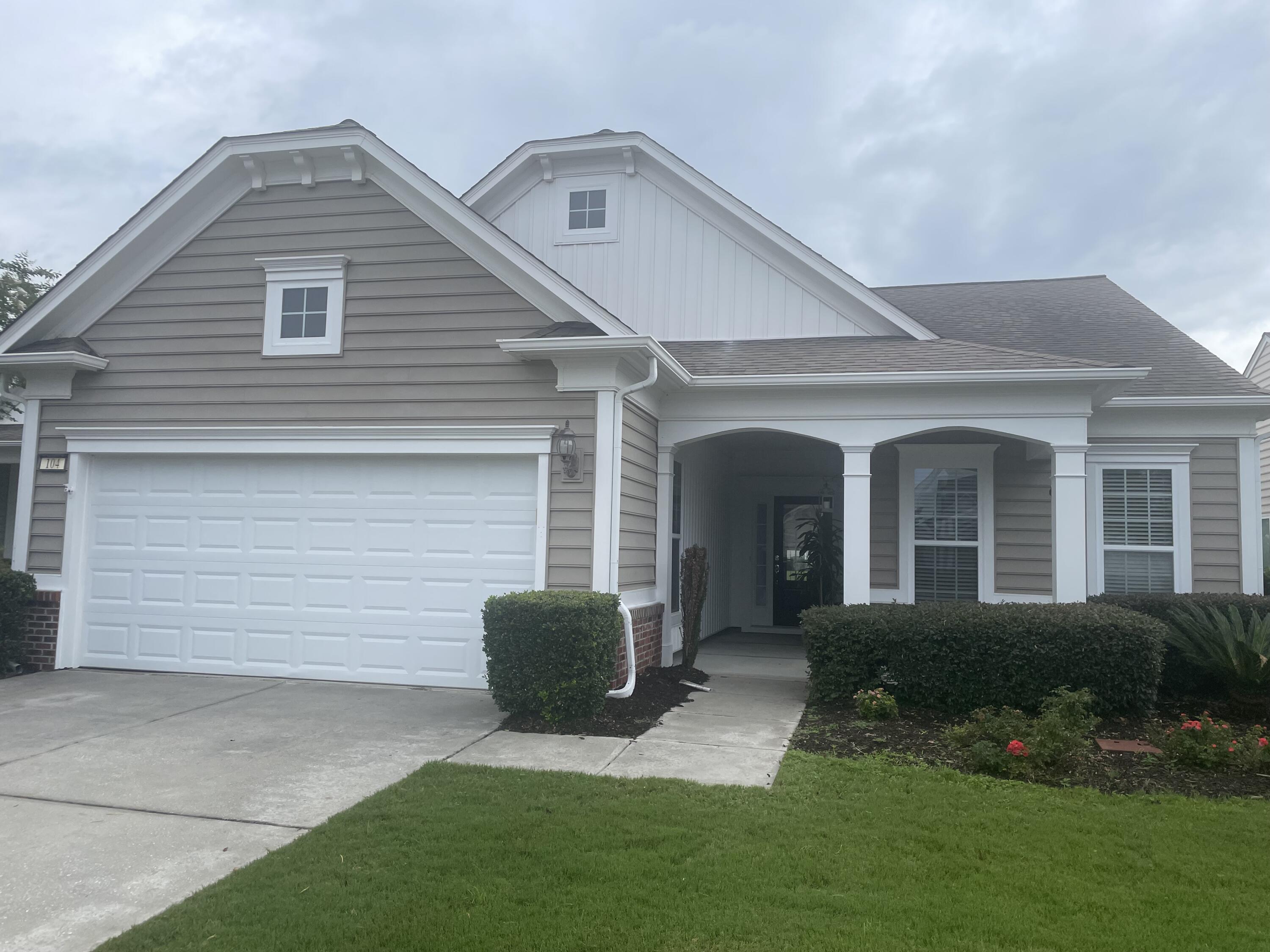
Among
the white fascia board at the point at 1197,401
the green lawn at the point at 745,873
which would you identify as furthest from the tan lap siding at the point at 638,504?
the white fascia board at the point at 1197,401

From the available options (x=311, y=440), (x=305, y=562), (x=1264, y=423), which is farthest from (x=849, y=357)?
(x=1264, y=423)

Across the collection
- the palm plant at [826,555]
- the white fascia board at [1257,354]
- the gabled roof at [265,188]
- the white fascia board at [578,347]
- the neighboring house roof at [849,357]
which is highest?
the white fascia board at [1257,354]

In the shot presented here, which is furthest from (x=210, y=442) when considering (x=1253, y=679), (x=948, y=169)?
(x=948, y=169)

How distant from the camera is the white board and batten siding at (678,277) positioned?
10.9 m

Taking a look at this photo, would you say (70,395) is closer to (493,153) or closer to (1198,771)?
(1198,771)

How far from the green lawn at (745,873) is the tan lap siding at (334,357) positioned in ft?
11.1

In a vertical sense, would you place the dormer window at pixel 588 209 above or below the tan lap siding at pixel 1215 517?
above

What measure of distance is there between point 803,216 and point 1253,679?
25.1m

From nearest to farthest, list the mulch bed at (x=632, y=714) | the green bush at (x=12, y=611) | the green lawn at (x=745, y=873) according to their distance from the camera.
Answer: the green lawn at (x=745, y=873)
the mulch bed at (x=632, y=714)
the green bush at (x=12, y=611)

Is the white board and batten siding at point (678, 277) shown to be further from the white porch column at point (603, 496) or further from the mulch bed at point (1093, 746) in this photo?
the mulch bed at point (1093, 746)

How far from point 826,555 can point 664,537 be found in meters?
3.96

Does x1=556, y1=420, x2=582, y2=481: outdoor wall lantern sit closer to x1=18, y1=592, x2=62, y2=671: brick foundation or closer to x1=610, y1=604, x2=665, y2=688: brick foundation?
x1=610, y1=604, x2=665, y2=688: brick foundation

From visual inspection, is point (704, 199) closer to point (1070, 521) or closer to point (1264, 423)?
point (1070, 521)

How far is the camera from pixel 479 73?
60.5 feet
